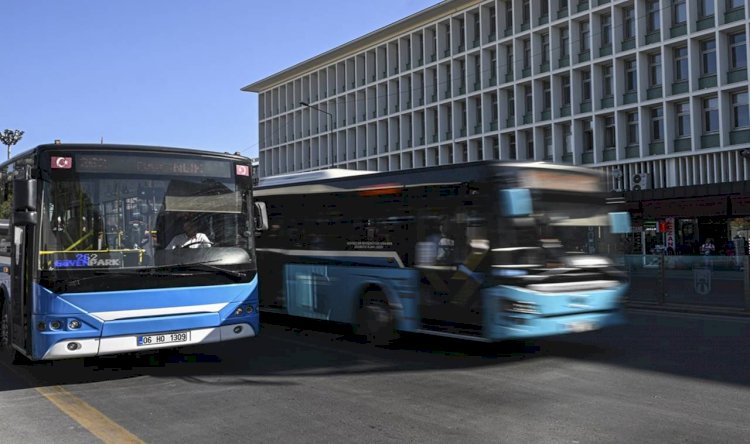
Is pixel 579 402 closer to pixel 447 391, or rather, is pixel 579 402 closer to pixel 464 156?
pixel 447 391

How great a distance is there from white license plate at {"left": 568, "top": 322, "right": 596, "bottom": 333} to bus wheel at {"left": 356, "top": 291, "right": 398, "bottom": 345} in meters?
2.52

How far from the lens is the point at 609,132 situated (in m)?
44.8

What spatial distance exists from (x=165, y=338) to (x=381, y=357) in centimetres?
302

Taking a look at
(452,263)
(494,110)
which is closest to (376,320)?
(452,263)

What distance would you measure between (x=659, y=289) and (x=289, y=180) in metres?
9.37

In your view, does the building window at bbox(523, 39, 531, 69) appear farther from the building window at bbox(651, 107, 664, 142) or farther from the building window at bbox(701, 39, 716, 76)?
the building window at bbox(701, 39, 716, 76)

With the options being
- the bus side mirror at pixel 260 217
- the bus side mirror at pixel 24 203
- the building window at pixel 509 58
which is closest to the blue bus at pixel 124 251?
the bus side mirror at pixel 24 203

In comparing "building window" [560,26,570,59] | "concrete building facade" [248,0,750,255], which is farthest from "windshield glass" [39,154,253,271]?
"building window" [560,26,570,59]

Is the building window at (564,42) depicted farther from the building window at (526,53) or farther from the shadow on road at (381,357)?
the shadow on road at (381,357)

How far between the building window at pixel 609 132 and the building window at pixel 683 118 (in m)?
4.28

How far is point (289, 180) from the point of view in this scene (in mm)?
12914

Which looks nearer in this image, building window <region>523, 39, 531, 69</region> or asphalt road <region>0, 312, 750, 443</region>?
asphalt road <region>0, 312, 750, 443</region>

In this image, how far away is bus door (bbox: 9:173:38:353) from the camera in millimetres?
7434

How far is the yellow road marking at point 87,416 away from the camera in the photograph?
19.3ft
